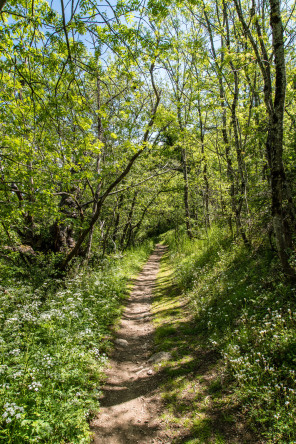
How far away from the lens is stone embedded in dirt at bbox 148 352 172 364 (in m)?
4.77

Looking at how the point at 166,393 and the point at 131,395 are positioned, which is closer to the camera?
the point at 166,393

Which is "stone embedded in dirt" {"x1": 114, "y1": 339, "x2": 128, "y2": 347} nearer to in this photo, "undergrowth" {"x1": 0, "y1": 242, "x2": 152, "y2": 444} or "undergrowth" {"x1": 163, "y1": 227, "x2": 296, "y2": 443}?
"undergrowth" {"x1": 0, "y1": 242, "x2": 152, "y2": 444}

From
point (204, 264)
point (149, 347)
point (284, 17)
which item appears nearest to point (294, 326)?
point (149, 347)

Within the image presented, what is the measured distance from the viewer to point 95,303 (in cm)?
615

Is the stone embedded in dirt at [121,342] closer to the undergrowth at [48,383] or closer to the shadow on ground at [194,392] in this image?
the undergrowth at [48,383]

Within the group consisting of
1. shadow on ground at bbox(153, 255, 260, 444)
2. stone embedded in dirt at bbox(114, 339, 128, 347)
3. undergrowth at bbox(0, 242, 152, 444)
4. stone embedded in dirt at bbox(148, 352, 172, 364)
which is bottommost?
stone embedded in dirt at bbox(114, 339, 128, 347)

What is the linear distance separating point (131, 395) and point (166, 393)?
0.65 meters

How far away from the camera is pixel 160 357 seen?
485 cm

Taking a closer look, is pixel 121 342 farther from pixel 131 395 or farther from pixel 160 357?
pixel 131 395

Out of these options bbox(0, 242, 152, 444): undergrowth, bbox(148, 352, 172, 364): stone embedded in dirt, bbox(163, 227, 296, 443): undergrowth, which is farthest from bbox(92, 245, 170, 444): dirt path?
bbox(163, 227, 296, 443): undergrowth

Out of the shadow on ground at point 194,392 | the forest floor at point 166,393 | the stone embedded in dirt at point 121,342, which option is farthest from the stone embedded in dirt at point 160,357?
the stone embedded in dirt at point 121,342

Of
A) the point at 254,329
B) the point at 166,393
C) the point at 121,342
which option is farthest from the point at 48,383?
the point at 254,329

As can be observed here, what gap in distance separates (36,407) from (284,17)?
37.5 ft

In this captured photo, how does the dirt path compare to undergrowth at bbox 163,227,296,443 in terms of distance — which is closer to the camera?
undergrowth at bbox 163,227,296,443
